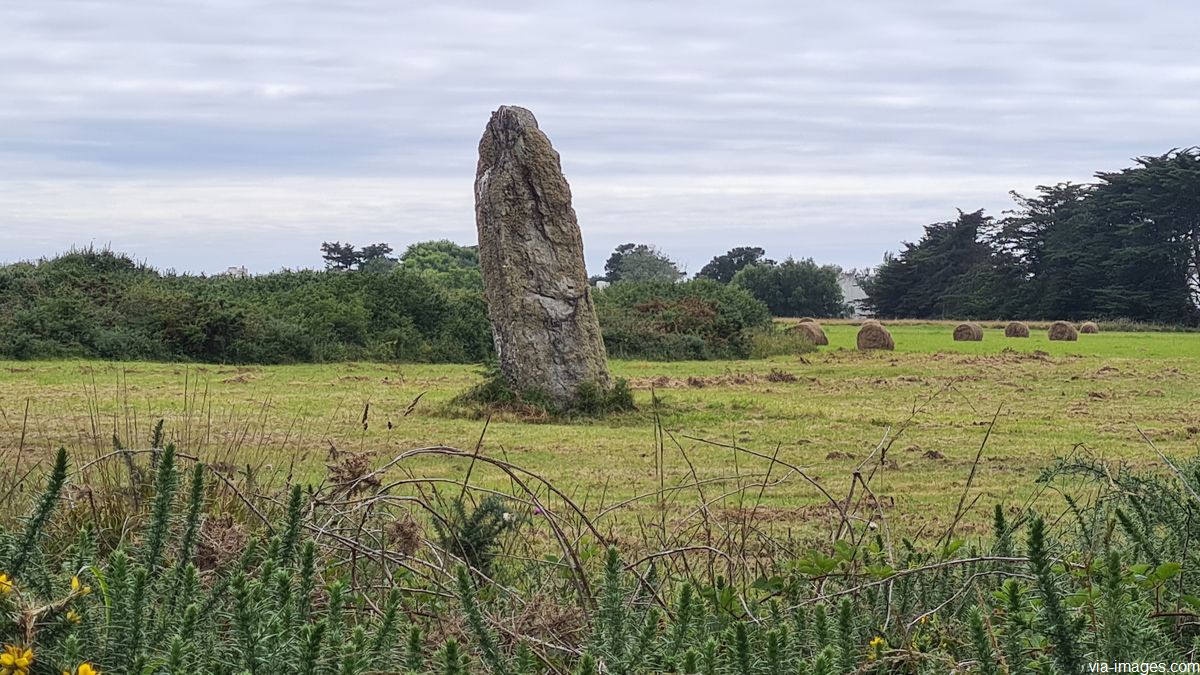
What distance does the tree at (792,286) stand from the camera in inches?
2803

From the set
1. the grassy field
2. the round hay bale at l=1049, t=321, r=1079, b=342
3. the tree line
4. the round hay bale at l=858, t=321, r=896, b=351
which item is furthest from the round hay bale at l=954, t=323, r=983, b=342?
the tree line

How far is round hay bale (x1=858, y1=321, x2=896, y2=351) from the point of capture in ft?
106

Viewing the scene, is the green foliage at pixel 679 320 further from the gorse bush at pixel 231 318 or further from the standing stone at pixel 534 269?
the standing stone at pixel 534 269

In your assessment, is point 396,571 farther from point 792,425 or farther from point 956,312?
point 956,312

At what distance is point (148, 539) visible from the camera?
324 centimetres

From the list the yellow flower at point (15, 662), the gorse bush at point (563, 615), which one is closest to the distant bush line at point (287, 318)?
the gorse bush at point (563, 615)

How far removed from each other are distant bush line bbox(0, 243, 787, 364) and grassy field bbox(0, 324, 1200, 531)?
67.3 inches

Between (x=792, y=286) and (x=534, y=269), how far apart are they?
187 feet

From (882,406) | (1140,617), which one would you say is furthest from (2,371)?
(1140,617)

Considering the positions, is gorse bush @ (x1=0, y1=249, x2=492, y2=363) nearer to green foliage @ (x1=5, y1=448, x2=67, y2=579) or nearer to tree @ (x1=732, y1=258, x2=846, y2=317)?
green foliage @ (x1=5, y1=448, x2=67, y2=579)

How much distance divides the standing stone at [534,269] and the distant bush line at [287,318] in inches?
278

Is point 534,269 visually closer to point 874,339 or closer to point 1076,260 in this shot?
point 874,339

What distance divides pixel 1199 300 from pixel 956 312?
1240 centimetres

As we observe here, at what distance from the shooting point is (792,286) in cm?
7144
